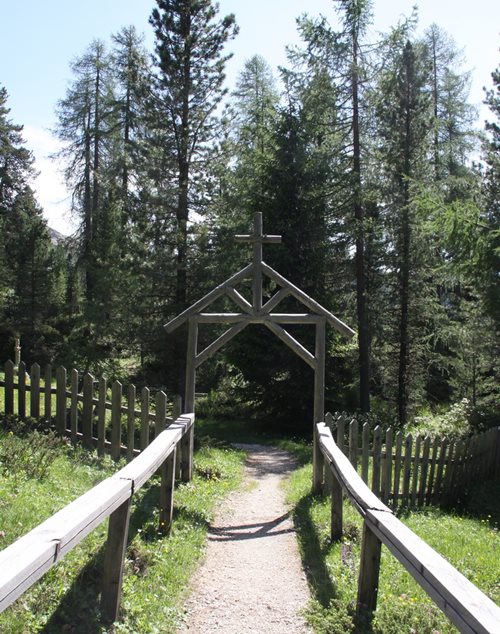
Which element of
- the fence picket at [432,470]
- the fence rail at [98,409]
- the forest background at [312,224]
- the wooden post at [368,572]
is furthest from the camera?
the forest background at [312,224]

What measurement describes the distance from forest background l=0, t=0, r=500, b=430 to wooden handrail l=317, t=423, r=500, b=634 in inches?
397

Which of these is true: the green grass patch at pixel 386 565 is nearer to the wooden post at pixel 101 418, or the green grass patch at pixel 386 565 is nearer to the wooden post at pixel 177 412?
the wooden post at pixel 177 412

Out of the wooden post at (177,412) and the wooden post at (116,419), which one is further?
the wooden post at (116,419)

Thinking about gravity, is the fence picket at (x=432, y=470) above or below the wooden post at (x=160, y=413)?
below

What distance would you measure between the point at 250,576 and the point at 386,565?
1.50m

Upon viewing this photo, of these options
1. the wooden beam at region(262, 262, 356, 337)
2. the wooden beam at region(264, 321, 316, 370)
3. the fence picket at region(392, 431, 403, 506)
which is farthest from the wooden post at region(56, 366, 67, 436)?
the fence picket at region(392, 431, 403, 506)

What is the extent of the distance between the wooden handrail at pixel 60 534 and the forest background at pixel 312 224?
1130cm

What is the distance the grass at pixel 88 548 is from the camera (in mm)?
3748

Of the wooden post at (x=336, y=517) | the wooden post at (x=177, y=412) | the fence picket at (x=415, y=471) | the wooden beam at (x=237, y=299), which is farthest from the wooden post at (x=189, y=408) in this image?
the fence picket at (x=415, y=471)

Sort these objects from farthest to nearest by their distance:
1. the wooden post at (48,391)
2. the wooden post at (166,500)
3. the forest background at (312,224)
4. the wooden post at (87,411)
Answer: the forest background at (312,224)
the wooden post at (48,391)
the wooden post at (87,411)
the wooden post at (166,500)

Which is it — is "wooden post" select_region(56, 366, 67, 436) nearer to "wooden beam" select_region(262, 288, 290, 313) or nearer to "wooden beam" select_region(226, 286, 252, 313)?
"wooden beam" select_region(226, 286, 252, 313)

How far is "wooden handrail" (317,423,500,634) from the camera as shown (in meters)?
2.59

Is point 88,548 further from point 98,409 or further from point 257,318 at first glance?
point 257,318

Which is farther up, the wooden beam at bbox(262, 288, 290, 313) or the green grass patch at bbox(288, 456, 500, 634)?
the wooden beam at bbox(262, 288, 290, 313)
